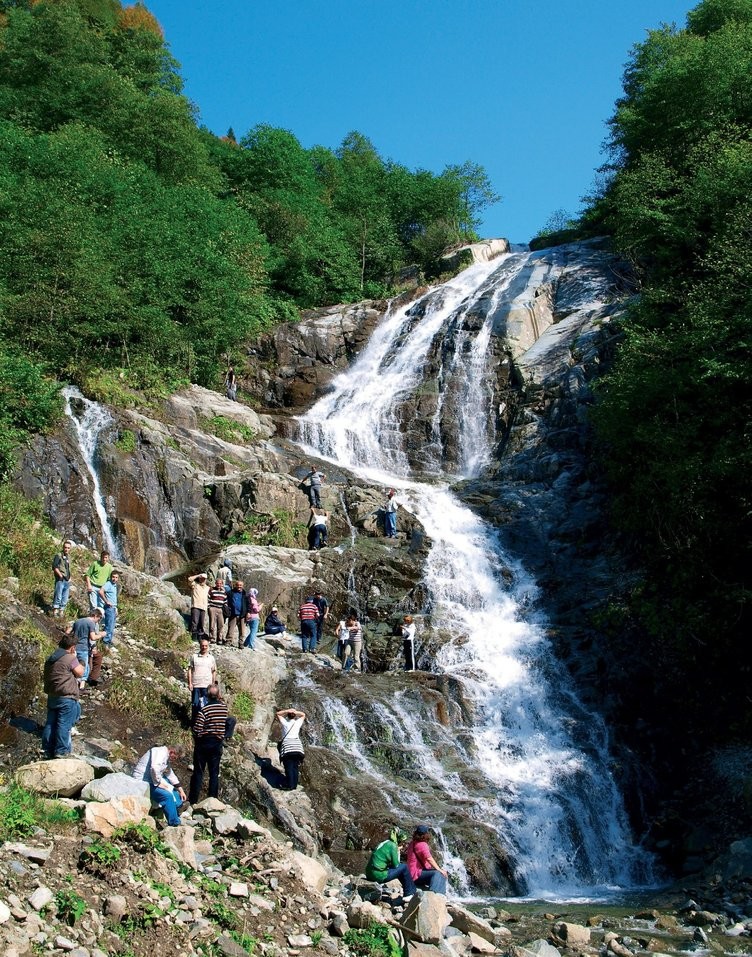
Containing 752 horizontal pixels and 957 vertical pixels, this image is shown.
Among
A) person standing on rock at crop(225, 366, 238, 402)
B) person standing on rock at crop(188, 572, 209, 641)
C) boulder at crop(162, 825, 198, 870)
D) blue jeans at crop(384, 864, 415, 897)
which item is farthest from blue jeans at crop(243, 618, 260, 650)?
person standing on rock at crop(225, 366, 238, 402)

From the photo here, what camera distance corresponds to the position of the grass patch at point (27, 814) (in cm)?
759

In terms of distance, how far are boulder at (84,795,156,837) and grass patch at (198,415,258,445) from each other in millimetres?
17927

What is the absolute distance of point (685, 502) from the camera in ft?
60.8

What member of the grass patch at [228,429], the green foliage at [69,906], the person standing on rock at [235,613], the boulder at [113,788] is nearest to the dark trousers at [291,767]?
the boulder at [113,788]

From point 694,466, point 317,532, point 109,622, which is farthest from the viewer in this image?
point 317,532

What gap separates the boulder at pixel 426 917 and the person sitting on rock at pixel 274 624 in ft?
32.9

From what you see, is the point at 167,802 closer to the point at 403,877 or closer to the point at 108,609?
the point at 403,877

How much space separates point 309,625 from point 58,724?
8.56m

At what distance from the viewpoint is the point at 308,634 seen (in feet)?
60.3

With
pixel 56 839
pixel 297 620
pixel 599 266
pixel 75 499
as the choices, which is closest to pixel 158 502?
pixel 75 499

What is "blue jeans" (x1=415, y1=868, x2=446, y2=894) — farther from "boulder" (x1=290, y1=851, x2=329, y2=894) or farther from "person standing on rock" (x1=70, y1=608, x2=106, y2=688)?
"person standing on rock" (x1=70, y1=608, x2=106, y2=688)

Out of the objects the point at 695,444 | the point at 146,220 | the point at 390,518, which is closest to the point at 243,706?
the point at 390,518

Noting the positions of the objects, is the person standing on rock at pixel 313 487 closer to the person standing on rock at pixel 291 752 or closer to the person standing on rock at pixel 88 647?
the person standing on rock at pixel 88 647

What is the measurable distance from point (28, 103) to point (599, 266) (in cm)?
2691
